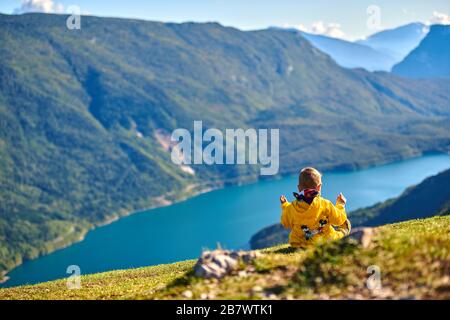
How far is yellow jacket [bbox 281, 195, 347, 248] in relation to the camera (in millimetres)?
17500

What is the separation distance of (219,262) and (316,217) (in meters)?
4.64

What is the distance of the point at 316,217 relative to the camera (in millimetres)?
17547

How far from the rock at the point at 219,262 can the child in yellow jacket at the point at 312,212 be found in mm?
3355

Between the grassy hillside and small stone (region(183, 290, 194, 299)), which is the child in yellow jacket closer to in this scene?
the grassy hillside

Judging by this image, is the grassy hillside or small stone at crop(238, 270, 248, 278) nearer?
the grassy hillside

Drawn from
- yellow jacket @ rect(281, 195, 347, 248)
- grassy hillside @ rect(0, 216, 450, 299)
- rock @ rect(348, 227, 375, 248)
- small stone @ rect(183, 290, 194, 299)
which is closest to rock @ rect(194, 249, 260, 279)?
grassy hillside @ rect(0, 216, 450, 299)

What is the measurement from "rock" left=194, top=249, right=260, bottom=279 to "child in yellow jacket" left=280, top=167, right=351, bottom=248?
132 inches

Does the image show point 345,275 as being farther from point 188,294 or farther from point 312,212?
point 312,212

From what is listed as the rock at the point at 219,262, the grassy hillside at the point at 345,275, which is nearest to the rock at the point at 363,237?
the grassy hillside at the point at 345,275

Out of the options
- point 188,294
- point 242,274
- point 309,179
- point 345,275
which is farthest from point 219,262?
point 309,179

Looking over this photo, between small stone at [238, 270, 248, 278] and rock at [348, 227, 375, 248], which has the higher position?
rock at [348, 227, 375, 248]

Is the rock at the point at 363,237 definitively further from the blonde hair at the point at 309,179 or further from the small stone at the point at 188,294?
the small stone at the point at 188,294
